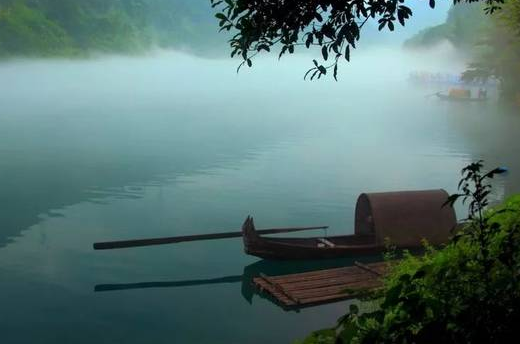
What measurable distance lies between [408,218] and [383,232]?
1.15 m

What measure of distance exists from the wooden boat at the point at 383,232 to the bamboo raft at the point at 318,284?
175cm

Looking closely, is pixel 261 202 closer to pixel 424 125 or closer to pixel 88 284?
pixel 88 284

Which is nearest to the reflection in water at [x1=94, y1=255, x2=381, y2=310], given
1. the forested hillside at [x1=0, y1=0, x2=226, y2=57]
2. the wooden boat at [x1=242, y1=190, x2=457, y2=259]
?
→ the wooden boat at [x1=242, y1=190, x2=457, y2=259]

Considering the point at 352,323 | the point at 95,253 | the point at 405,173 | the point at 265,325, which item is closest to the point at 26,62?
the point at 405,173

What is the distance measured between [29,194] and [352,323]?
37.9 meters

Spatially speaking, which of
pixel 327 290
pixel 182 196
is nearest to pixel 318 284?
pixel 327 290

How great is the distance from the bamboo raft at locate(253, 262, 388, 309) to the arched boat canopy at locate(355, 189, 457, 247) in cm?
213

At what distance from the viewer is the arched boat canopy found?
74.0 ft

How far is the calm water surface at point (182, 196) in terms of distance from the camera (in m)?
18.6

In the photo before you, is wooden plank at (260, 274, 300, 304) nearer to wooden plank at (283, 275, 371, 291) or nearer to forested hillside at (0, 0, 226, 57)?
wooden plank at (283, 275, 371, 291)

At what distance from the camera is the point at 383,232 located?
73.9 ft

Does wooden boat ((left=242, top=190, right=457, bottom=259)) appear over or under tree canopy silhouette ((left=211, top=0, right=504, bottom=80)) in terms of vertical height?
under

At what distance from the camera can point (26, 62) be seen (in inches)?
5989

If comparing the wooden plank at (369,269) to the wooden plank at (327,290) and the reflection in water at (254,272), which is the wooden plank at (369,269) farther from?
the reflection in water at (254,272)
